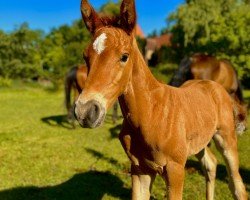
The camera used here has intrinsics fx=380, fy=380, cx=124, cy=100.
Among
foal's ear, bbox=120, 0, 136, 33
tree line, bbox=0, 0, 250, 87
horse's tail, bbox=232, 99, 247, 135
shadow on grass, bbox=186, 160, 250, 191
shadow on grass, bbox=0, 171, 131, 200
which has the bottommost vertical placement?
shadow on grass, bbox=0, 171, 131, 200

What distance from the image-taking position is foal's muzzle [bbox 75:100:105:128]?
2445 millimetres

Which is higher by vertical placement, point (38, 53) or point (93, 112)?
point (38, 53)

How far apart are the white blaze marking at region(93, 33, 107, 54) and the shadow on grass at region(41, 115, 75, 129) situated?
29.7 ft

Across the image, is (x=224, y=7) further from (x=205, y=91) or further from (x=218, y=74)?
(x=205, y=91)

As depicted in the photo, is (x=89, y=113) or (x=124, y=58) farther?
(x=124, y=58)

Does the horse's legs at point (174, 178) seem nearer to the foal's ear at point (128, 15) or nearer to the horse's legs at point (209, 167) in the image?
the foal's ear at point (128, 15)

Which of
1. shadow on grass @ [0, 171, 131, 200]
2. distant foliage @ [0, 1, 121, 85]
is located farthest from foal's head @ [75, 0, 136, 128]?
distant foliage @ [0, 1, 121, 85]

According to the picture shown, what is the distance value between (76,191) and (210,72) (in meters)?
5.61

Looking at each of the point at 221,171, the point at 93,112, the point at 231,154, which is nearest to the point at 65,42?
the point at 221,171

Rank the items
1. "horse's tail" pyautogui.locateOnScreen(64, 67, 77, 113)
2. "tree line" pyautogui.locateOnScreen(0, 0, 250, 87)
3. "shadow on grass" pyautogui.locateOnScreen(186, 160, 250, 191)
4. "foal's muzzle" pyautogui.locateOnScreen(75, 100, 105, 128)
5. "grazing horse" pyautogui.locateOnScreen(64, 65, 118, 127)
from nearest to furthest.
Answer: "foal's muzzle" pyautogui.locateOnScreen(75, 100, 105, 128)
"shadow on grass" pyautogui.locateOnScreen(186, 160, 250, 191)
"grazing horse" pyautogui.locateOnScreen(64, 65, 118, 127)
"horse's tail" pyautogui.locateOnScreen(64, 67, 77, 113)
"tree line" pyautogui.locateOnScreen(0, 0, 250, 87)

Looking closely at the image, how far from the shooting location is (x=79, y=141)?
31.4 ft

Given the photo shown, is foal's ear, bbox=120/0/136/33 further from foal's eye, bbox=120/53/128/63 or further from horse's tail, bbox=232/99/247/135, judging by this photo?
horse's tail, bbox=232/99/247/135

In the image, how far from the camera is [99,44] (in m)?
2.63

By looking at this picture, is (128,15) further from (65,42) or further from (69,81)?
(65,42)
